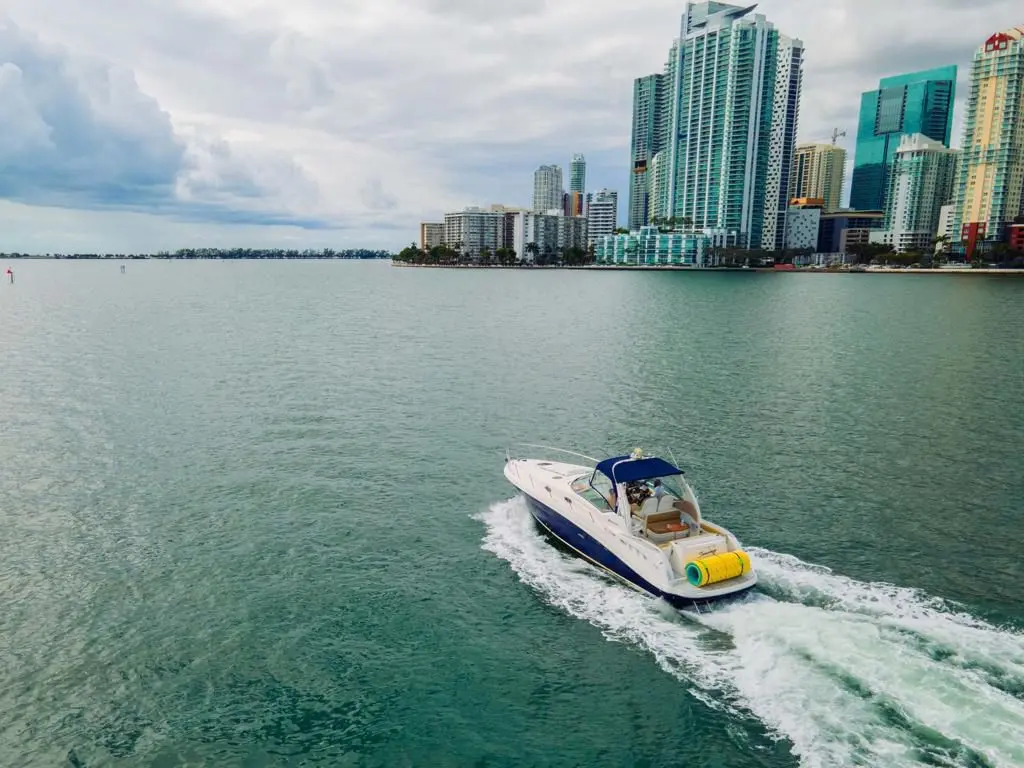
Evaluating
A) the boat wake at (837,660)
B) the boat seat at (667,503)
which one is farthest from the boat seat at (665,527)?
the boat wake at (837,660)

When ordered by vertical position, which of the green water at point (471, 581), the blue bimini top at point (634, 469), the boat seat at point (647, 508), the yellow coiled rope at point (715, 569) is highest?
the blue bimini top at point (634, 469)

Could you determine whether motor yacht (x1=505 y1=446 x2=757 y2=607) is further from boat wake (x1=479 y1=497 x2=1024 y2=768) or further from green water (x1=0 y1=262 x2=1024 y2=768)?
green water (x1=0 y1=262 x2=1024 y2=768)

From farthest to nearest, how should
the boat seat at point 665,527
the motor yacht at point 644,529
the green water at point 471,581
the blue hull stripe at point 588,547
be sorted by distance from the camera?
the boat seat at point 665,527 < the blue hull stripe at point 588,547 < the motor yacht at point 644,529 < the green water at point 471,581

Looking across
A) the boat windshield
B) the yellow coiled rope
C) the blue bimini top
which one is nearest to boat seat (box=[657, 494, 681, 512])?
the blue bimini top

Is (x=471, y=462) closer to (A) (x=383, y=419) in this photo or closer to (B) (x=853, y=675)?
(A) (x=383, y=419)

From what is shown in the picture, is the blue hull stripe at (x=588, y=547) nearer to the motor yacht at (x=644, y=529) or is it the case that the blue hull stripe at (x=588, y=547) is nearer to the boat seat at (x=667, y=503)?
the motor yacht at (x=644, y=529)

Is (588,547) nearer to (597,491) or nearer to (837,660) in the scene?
(597,491)
